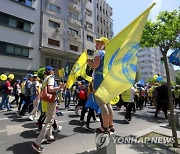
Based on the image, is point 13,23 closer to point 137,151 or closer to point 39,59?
point 39,59

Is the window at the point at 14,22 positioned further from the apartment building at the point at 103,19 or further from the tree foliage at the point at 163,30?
the apartment building at the point at 103,19

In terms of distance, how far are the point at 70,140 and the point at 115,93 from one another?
2.71m

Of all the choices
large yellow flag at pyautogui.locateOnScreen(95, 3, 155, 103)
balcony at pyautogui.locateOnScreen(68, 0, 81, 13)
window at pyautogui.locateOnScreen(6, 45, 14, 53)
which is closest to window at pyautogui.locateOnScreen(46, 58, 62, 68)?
window at pyautogui.locateOnScreen(6, 45, 14, 53)

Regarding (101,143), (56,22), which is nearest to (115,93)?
(101,143)

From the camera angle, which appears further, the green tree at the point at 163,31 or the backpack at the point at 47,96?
the green tree at the point at 163,31

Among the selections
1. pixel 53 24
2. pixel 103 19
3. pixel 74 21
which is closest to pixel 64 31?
pixel 53 24

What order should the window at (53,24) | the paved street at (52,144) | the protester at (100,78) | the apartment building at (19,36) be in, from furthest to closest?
1. the window at (53,24)
2. the apartment building at (19,36)
3. the paved street at (52,144)
4. the protester at (100,78)

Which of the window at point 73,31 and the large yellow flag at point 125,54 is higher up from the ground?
the window at point 73,31

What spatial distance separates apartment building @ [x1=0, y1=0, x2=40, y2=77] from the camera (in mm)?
22594

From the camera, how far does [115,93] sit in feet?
9.70

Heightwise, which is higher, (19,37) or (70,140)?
(19,37)

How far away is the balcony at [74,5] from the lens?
32875 mm

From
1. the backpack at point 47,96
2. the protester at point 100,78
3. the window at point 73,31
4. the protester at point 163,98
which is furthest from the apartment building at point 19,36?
the protester at point 100,78

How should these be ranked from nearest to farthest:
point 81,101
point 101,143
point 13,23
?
point 101,143
point 81,101
point 13,23
